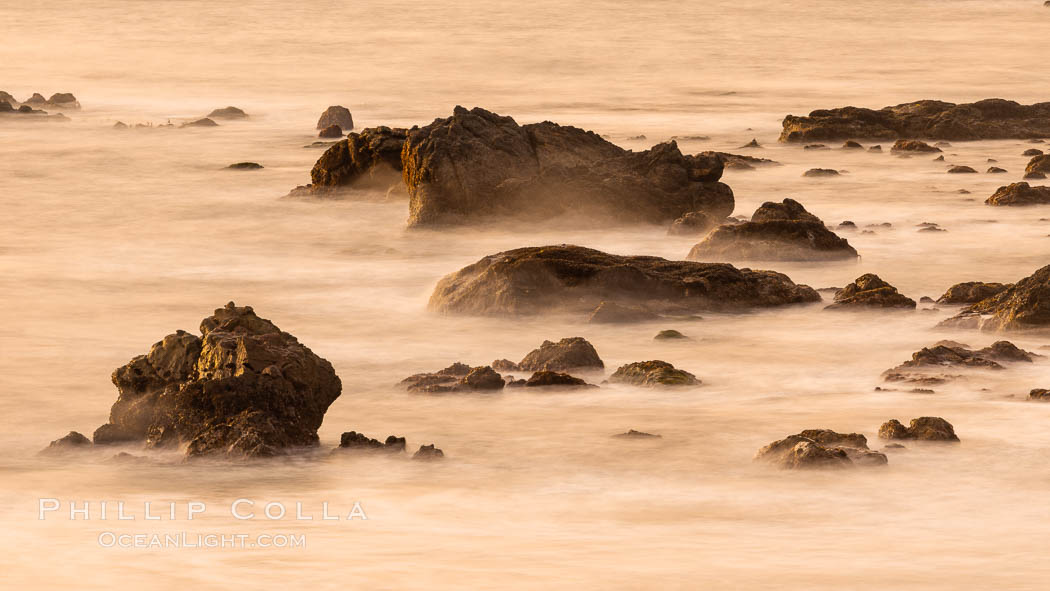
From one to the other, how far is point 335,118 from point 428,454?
2805 centimetres

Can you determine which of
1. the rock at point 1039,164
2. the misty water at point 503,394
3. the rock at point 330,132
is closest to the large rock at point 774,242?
the misty water at point 503,394

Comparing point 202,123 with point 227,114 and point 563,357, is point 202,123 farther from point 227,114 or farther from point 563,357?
Result: point 563,357

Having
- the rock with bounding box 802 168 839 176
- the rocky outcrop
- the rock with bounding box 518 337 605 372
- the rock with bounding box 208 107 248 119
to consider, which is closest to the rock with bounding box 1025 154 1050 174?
the rock with bounding box 802 168 839 176

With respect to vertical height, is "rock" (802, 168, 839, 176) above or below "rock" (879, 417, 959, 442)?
above

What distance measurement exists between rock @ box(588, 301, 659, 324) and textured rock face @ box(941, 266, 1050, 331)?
2.55 m

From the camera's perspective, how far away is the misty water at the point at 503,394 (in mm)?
9930

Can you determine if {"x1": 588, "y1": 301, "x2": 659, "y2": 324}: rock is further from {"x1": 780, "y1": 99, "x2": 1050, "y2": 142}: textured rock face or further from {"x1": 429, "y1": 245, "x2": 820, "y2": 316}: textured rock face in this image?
{"x1": 780, "y1": 99, "x2": 1050, "y2": 142}: textured rock face

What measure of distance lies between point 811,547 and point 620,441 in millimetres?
3035

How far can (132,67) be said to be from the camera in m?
58.7

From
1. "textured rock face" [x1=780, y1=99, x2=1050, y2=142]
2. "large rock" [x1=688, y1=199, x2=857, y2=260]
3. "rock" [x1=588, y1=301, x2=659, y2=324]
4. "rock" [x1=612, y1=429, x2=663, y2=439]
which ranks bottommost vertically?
"rock" [x1=612, y1=429, x2=663, y2=439]

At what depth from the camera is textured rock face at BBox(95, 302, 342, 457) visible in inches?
500

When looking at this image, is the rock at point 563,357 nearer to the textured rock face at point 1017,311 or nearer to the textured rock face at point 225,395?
the textured rock face at point 225,395

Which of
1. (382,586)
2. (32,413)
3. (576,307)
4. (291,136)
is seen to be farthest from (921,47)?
(382,586)

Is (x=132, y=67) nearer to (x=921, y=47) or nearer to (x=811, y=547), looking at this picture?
(x=921, y=47)
